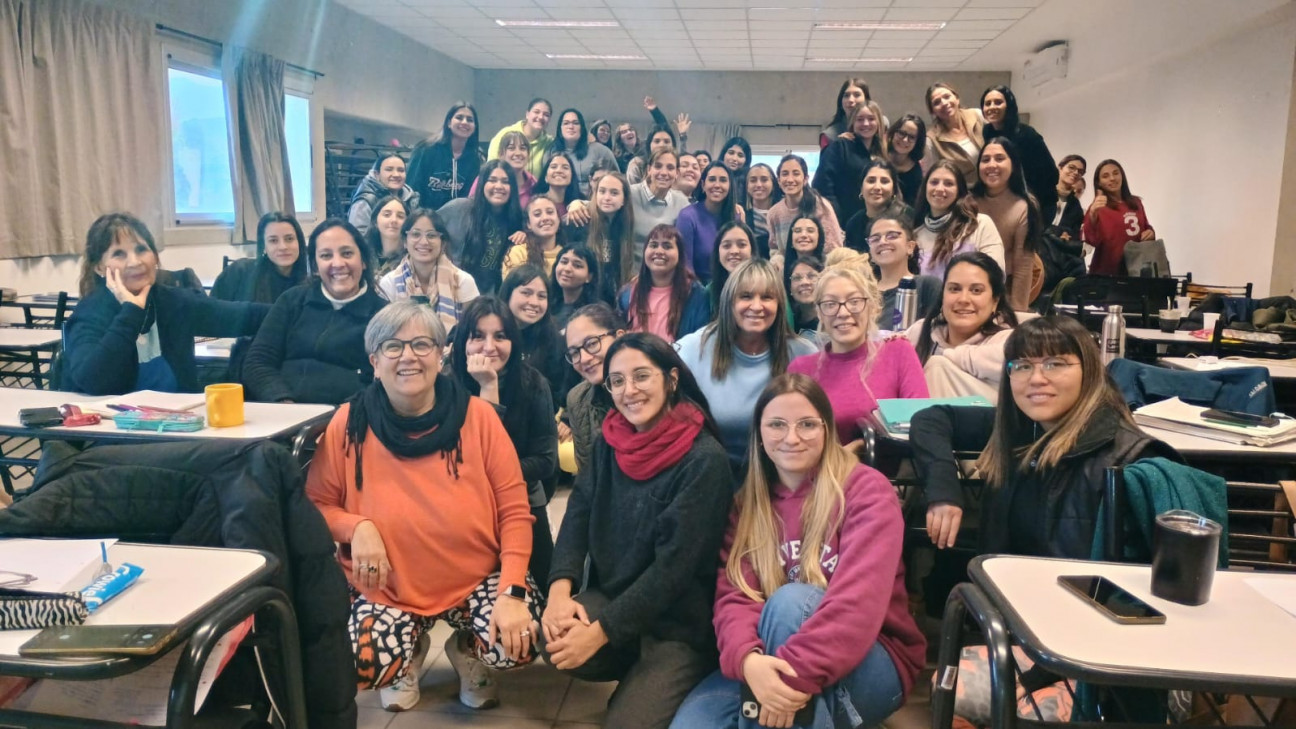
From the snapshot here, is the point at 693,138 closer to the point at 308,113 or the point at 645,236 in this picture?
the point at 308,113

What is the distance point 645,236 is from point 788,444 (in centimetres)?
283

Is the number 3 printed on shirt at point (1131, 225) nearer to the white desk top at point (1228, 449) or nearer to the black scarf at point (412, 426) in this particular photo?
the white desk top at point (1228, 449)

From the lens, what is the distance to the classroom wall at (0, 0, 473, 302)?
5.29 metres

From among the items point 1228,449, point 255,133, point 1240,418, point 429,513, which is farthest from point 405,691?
point 255,133

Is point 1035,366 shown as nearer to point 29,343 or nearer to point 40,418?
point 40,418

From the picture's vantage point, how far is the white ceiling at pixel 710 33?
7.39 metres

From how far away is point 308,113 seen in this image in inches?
293

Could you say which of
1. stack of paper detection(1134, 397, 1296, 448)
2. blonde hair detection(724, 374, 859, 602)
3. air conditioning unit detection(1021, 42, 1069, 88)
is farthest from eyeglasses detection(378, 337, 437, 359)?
air conditioning unit detection(1021, 42, 1069, 88)

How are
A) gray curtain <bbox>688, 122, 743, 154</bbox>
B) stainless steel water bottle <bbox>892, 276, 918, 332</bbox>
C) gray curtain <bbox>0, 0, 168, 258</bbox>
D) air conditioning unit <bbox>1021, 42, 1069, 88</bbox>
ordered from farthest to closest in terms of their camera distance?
1. gray curtain <bbox>688, 122, 743, 154</bbox>
2. air conditioning unit <bbox>1021, 42, 1069, 88</bbox>
3. gray curtain <bbox>0, 0, 168, 258</bbox>
4. stainless steel water bottle <bbox>892, 276, 918, 332</bbox>

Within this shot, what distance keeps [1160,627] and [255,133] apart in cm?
665

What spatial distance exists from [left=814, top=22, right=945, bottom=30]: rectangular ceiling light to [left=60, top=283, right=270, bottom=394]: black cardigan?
6.76 m

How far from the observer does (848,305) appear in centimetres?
247

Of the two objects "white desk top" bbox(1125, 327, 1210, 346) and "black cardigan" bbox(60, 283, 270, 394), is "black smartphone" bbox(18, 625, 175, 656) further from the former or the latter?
"white desk top" bbox(1125, 327, 1210, 346)

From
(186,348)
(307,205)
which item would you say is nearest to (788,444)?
(186,348)
